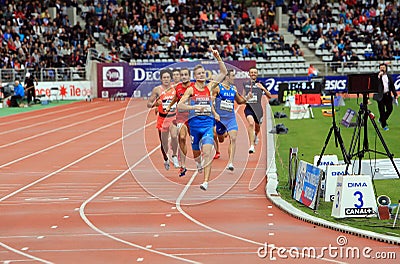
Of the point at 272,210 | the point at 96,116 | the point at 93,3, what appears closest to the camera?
the point at 272,210

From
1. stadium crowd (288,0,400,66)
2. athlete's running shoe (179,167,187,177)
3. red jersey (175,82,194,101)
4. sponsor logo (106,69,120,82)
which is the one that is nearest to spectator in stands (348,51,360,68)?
stadium crowd (288,0,400,66)

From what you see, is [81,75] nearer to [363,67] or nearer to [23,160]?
[363,67]

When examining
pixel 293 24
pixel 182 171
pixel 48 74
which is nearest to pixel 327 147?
pixel 182 171

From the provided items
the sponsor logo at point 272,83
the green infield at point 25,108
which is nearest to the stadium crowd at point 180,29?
the green infield at point 25,108

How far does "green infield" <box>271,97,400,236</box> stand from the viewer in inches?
418

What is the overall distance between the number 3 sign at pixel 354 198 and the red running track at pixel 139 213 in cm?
60

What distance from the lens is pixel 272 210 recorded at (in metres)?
11.8

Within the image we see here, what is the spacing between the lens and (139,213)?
38.4 ft

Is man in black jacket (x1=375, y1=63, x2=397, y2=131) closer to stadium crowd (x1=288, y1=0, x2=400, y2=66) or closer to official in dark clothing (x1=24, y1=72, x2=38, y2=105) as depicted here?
official in dark clothing (x1=24, y1=72, x2=38, y2=105)

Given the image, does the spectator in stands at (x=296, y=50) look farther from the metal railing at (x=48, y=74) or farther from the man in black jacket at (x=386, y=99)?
the man in black jacket at (x=386, y=99)

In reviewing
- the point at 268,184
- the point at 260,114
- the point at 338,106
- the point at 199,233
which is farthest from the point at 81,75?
the point at 199,233

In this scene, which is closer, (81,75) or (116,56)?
(81,75)

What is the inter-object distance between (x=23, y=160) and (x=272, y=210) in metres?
8.46

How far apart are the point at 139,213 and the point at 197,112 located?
7.77ft
